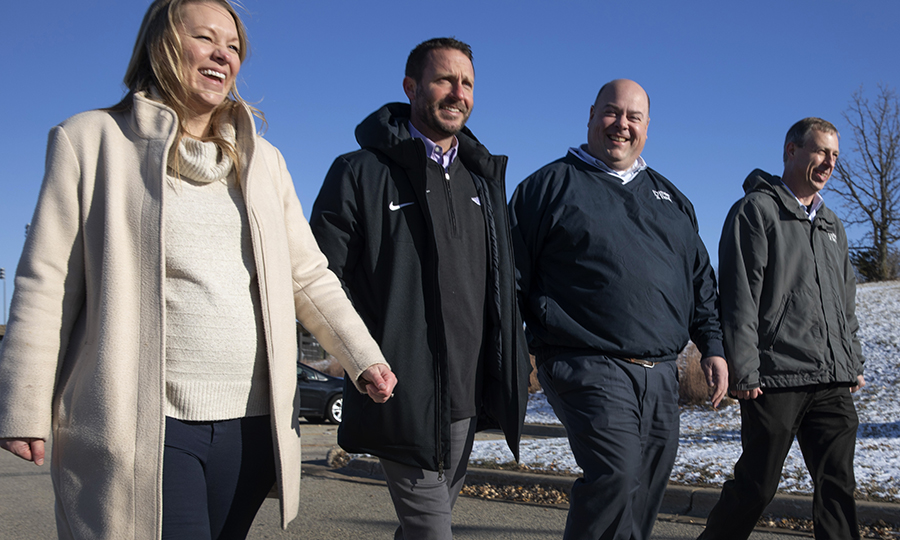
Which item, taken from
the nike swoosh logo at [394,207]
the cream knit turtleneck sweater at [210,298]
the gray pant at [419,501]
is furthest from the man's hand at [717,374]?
the cream knit turtleneck sweater at [210,298]

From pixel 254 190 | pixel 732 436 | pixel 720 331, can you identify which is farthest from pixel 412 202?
pixel 732 436

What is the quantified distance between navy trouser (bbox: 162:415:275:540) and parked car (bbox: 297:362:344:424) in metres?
13.7

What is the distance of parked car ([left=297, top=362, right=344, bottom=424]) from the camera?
1596 centimetres

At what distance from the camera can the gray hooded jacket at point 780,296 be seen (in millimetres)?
4016

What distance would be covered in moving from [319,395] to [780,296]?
13.0 meters

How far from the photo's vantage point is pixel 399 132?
328 cm

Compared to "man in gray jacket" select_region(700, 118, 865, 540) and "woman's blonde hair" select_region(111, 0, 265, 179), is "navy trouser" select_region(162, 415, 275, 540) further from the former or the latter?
"man in gray jacket" select_region(700, 118, 865, 540)

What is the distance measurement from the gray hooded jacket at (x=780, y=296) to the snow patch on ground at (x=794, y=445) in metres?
1.64

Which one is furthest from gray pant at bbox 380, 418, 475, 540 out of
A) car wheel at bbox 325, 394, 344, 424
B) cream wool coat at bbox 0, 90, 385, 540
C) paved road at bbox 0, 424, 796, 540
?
car wheel at bbox 325, 394, 344, 424

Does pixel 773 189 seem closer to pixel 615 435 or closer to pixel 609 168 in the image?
pixel 609 168

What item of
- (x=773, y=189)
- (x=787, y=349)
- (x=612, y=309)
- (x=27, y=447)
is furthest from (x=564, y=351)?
(x=27, y=447)

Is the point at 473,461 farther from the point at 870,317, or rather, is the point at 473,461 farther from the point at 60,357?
the point at 870,317

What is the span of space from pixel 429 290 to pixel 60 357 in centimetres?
136

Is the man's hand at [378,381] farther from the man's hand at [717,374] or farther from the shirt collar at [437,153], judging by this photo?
the man's hand at [717,374]
